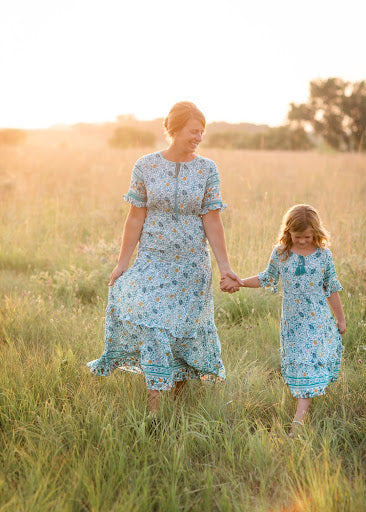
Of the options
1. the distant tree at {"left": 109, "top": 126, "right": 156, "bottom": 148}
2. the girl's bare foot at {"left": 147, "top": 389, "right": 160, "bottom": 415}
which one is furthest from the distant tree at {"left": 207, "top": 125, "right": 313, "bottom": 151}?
the girl's bare foot at {"left": 147, "top": 389, "right": 160, "bottom": 415}

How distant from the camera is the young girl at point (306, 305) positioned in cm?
291

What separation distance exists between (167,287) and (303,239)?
31.5 inches

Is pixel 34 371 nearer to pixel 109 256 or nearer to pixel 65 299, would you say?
pixel 65 299

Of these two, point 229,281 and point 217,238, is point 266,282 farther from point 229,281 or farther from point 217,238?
point 217,238

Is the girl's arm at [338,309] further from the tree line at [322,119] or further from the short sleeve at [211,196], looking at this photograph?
the tree line at [322,119]

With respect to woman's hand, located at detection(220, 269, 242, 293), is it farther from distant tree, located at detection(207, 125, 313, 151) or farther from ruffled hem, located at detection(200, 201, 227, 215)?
distant tree, located at detection(207, 125, 313, 151)

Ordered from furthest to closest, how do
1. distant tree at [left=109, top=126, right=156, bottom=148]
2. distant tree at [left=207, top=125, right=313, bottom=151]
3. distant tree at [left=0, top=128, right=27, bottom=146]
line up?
1. distant tree at [left=207, top=125, right=313, bottom=151]
2. distant tree at [left=109, top=126, right=156, bottom=148]
3. distant tree at [left=0, top=128, right=27, bottom=146]

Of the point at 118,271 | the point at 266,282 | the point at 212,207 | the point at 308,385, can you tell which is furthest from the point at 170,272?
the point at 308,385

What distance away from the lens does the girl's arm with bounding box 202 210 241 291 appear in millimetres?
3061

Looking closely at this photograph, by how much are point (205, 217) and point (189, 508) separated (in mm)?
1555

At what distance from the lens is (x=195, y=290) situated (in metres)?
3.03

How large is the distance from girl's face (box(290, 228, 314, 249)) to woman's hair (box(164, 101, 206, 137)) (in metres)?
0.82

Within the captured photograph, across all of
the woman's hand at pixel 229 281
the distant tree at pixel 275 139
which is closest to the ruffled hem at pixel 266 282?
the woman's hand at pixel 229 281

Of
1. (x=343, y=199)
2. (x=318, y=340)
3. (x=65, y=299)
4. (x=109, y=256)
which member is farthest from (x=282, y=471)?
(x=343, y=199)
